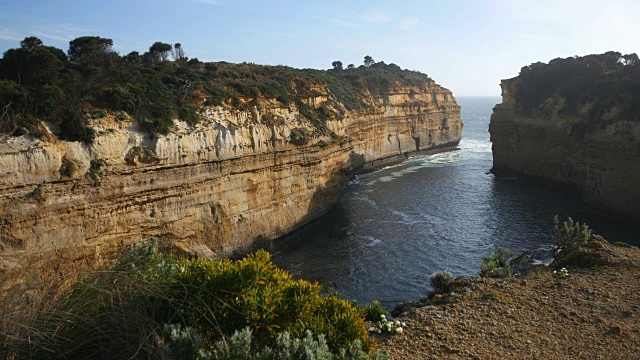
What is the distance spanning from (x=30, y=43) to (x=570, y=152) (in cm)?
4709

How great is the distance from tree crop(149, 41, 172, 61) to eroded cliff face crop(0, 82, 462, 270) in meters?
16.5

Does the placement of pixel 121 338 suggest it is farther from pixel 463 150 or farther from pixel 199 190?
pixel 463 150

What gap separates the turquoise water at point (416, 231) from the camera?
87.2ft

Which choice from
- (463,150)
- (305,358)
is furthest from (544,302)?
(463,150)

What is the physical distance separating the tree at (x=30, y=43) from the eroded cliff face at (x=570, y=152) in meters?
43.9

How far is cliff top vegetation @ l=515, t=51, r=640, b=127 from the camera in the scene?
133 feet

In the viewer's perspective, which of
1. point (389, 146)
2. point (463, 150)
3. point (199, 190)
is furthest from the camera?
point (463, 150)

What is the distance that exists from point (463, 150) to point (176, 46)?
53835 millimetres

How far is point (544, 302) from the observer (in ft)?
51.3

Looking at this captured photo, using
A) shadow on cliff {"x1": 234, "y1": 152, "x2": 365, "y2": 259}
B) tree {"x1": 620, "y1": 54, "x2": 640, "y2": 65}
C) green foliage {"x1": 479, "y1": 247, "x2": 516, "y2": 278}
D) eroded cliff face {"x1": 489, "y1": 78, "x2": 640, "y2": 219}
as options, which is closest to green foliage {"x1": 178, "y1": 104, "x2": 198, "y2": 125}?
shadow on cliff {"x1": 234, "y1": 152, "x2": 365, "y2": 259}

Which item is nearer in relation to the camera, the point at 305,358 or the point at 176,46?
the point at 305,358

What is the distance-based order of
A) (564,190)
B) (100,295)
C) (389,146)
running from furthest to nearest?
(389,146), (564,190), (100,295)

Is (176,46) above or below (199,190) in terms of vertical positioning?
above

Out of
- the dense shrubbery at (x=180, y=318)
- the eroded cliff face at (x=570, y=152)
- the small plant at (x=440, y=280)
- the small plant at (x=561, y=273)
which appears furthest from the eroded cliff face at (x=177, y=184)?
the eroded cliff face at (x=570, y=152)
